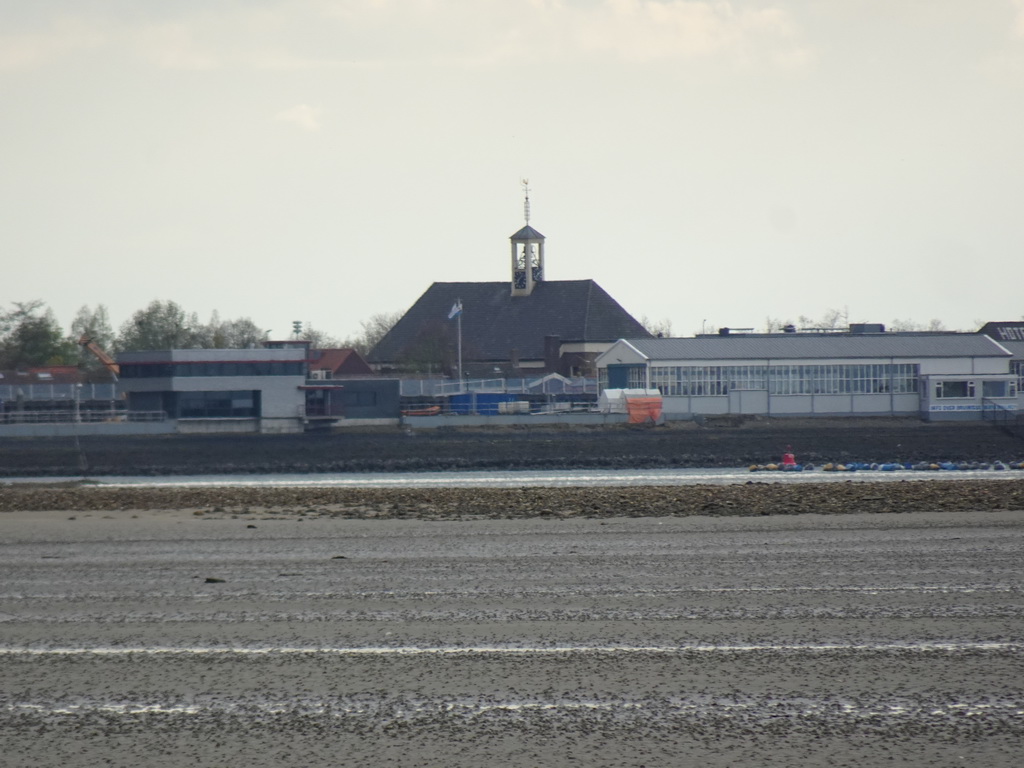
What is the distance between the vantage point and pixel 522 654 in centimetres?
851

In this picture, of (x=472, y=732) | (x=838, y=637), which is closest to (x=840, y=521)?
(x=838, y=637)

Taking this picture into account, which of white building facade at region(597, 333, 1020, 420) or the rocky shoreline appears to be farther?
white building facade at region(597, 333, 1020, 420)

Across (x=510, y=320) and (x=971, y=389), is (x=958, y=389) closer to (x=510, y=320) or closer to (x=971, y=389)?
(x=971, y=389)

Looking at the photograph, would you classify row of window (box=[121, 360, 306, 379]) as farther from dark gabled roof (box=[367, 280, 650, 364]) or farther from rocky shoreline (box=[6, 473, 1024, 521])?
rocky shoreline (box=[6, 473, 1024, 521])

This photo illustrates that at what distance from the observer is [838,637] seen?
29.3 feet

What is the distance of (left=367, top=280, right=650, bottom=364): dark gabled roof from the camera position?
90125mm

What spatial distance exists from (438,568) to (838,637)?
18.0ft

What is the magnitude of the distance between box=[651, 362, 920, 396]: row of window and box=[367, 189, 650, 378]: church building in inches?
780

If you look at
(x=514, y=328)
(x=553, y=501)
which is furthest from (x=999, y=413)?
(x=553, y=501)

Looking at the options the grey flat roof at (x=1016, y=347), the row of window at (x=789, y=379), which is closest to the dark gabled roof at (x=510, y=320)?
the row of window at (x=789, y=379)

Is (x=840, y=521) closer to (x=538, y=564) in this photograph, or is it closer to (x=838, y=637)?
(x=538, y=564)

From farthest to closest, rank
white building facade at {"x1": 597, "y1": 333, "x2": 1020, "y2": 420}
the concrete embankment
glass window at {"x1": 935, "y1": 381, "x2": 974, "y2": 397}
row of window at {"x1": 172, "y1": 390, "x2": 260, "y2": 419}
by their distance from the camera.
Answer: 1. glass window at {"x1": 935, "y1": 381, "x2": 974, "y2": 397}
2. white building facade at {"x1": 597, "y1": 333, "x2": 1020, "y2": 420}
3. row of window at {"x1": 172, "y1": 390, "x2": 260, "y2": 419}
4. the concrete embankment

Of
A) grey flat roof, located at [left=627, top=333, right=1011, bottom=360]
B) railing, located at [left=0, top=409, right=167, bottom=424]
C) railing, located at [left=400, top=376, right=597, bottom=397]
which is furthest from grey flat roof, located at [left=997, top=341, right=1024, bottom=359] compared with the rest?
railing, located at [left=0, top=409, right=167, bottom=424]

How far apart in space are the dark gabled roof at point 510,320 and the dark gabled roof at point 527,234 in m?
4.17
